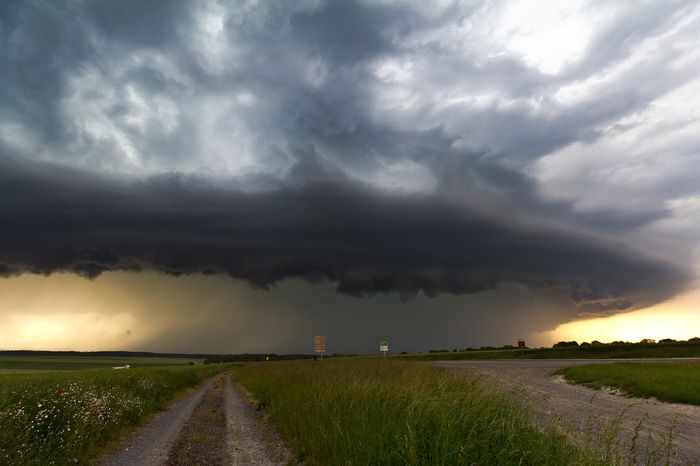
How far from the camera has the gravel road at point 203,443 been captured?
1394cm

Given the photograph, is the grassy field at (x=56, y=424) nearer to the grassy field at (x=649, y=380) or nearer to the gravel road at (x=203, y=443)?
the gravel road at (x=203, y=443)

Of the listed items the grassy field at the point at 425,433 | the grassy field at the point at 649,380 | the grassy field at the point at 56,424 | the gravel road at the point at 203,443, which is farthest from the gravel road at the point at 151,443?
the grassy field at the point at 649,380

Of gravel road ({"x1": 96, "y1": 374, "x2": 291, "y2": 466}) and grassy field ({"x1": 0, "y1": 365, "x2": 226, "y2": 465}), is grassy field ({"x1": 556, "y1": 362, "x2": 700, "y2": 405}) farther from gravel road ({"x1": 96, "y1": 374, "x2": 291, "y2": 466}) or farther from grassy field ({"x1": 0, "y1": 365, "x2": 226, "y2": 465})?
grassy field ({"x1": 0, "y1": 365, "x2": 226, "y2": 465})

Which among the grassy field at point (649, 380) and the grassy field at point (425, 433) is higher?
the grassy field at point (425, 433)

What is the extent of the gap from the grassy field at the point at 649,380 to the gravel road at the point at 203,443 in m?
19.4

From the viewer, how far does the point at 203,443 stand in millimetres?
17047

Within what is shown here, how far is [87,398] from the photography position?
725 inches

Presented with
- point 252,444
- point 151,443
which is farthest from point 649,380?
point 151,443

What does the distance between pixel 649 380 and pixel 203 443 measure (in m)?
24.2

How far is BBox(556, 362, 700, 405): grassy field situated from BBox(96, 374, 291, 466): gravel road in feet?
63.7

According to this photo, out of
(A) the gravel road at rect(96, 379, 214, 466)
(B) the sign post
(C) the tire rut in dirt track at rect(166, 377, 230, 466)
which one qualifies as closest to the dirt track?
(C) the tire rut in dirt track at rect(166, 377, 230, 466)

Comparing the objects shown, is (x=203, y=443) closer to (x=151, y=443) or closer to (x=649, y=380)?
(x=151, y=443)

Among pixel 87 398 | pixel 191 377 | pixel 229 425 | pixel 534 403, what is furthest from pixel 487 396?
pixel 191 377

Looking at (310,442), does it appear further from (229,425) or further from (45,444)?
(229,425)
